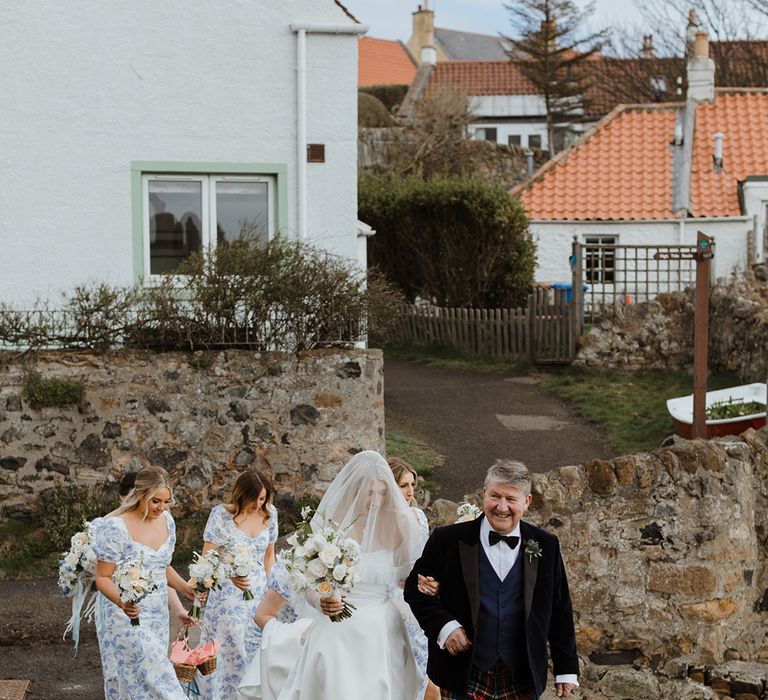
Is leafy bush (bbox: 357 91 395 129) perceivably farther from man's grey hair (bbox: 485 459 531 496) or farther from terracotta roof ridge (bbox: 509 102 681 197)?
man's grey hair (bbox: 485 459 531 496)

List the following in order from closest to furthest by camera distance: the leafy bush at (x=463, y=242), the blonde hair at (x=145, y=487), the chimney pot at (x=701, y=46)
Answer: the blonde hair at (x=145, y=487) → the leafy bush at (x=463, y=242) → the chimney pot at (x=701, y=46)

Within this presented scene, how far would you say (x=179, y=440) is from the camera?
11703mm

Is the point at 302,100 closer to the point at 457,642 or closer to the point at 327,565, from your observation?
the point at 327,565

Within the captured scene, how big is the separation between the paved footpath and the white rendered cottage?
3.04 meters

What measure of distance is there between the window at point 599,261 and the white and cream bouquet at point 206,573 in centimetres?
1617

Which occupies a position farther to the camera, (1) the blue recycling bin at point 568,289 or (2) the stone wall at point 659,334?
(1) the blue recycling bin at point 568,289

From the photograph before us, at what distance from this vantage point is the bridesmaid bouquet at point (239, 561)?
7.30 meters

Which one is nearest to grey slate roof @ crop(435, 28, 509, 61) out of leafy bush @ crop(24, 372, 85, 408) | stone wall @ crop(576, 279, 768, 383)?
stone wall @ crop(576, 279, 768, 383)

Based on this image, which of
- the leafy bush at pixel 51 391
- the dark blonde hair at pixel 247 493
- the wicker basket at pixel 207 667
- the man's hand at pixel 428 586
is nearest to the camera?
the man's hand at pixel 428 586

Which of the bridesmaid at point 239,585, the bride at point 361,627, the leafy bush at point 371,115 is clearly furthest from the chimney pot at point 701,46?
the bride at point 361,627

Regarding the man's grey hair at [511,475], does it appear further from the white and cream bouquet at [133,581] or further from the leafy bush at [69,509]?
the leafy bush at [69,509]

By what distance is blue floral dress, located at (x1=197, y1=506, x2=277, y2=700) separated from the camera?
749 cm

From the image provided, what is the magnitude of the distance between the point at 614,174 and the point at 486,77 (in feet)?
92.0

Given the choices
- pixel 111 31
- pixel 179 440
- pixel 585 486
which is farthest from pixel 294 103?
pixel 585 486
